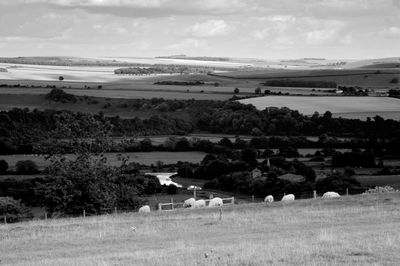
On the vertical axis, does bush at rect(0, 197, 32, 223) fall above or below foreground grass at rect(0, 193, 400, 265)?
below

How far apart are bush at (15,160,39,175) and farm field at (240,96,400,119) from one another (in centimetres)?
4926

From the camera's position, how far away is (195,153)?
97562 millimetres

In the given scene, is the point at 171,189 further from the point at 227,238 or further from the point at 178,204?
the point at 227,238

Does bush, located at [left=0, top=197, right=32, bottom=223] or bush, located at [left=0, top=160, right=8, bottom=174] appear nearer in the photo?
bush, located at [left=0, top=197, right=32, bottom=223]

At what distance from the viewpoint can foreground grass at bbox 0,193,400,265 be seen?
20.8 m

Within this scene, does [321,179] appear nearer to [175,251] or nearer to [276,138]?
[276,138]

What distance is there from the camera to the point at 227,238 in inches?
1067

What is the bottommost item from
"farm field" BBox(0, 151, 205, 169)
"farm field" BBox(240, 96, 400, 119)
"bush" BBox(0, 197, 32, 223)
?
"farm field" BBox(0, 151, 205, 169)

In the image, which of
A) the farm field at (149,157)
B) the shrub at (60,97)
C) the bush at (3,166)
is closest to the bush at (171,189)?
the farm field at (149,157)

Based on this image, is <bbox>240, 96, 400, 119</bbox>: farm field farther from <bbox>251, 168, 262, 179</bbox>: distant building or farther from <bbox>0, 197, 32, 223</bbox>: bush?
<bbox>0, 197, 32, 223</bbox>: bush

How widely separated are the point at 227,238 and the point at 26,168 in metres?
55.1

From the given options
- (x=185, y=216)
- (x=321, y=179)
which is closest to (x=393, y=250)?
(x=185, y=216)

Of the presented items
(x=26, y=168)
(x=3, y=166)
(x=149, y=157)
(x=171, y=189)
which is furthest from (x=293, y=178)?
(x=3, y=166)

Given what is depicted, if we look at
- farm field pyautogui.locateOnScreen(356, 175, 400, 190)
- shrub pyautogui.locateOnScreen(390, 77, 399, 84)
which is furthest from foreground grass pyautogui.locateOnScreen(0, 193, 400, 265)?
shrub pyautogui.locateOnScreen(390, 77, 399, 84)
